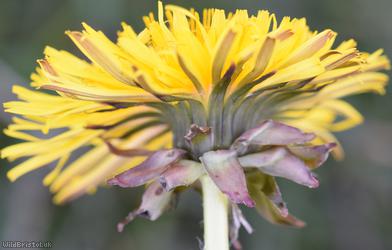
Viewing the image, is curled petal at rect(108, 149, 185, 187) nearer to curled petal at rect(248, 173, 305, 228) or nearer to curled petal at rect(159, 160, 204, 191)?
curled petal at rect(159, 160, 204, 191)

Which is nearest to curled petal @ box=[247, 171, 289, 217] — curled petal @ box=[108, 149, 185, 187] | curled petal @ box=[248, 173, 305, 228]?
curled petal @ box=[248, 173, 305, 228]

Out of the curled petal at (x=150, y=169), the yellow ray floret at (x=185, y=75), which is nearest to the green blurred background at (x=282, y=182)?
the yellow ray floret at (x=185, y=75)

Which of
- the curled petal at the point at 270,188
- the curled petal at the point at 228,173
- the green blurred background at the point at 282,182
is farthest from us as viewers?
the green blurred background at the point at 282,182

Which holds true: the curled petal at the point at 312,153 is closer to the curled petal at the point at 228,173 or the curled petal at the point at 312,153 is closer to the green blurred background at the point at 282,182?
the curled petal at the point at 228,173

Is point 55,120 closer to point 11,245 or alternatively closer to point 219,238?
point 219,238

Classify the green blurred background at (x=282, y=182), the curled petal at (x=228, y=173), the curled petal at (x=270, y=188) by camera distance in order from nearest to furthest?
the curled petal at (x=228, y=173) < the curled petal at (x=270, y=188) < the green blurred background at (x=282, y=182)

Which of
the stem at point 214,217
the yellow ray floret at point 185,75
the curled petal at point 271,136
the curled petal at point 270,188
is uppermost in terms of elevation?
the yellow ray floret at point 185,75

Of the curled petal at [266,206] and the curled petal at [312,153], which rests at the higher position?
the curled petal at [312,153]
